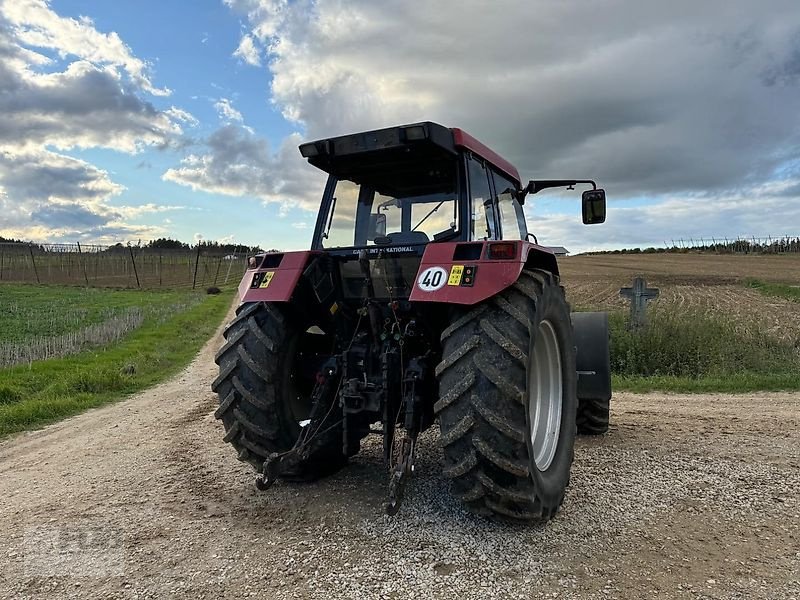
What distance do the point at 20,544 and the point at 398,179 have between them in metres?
3.35

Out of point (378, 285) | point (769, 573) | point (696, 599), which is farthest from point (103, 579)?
point (769, 573)

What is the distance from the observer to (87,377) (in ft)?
29.1

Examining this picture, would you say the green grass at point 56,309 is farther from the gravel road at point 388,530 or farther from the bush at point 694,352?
the bush at point 694,352

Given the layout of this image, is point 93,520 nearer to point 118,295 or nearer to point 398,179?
point 398,179

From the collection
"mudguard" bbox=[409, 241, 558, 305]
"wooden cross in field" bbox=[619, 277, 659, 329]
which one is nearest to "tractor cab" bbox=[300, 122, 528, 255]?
"mudguard" bbox=[409, 241, 558, 305]

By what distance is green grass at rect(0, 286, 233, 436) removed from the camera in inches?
291

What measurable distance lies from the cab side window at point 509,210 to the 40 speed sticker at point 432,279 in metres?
1.58

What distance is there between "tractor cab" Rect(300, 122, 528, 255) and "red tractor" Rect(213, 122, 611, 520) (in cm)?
1

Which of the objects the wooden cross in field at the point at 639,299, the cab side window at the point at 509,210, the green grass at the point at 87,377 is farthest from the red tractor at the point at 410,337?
the wooden cross in field at the point at 639,299

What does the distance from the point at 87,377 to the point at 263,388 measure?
6.00 m

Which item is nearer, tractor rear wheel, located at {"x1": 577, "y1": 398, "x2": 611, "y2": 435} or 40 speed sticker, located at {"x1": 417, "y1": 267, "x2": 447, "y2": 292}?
40 speed sticker, located at {"x1": 417, "y1": 267, "x2": 447, "y2": 292}

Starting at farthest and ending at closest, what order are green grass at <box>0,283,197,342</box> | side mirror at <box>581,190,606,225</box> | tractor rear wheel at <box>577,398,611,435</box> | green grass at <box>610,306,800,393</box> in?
green grass at <box>0,283,197,342</box> < green grass at <box>610,306,800,393</box> < tractor rear wheel at <box>577,398,611,435</box> < side mirror at <box>581,190,606,225</box>

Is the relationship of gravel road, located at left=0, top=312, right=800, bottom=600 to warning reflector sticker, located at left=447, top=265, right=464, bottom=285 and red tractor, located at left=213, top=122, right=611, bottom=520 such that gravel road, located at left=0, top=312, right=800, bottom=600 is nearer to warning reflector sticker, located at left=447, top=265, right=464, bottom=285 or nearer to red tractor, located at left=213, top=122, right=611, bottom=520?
red tractor, located at left=213, top=122, right=611, bottom=520

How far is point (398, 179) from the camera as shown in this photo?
4.55m
